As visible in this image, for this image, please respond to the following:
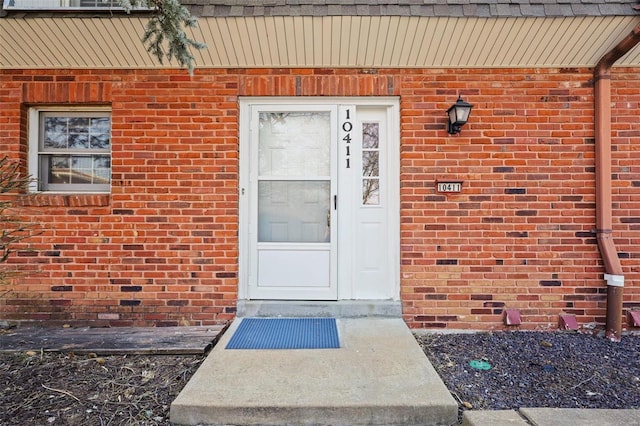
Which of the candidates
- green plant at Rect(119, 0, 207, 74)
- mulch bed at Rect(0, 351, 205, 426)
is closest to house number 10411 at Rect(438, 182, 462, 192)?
green plant at Rect(119, 0, 207, 74)

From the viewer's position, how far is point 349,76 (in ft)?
11.9

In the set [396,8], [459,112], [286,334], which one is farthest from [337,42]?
[286,334]

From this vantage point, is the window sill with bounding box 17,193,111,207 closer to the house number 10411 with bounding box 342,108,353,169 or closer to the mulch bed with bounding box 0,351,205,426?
the mulch bed with bounding box 0,351,205,426

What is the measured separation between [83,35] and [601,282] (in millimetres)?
5495

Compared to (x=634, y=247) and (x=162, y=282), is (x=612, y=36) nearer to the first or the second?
(x=634, y=247)

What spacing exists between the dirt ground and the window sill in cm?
141

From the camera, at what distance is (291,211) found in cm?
383

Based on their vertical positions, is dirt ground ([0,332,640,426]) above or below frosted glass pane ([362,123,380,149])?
below

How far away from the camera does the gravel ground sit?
2469mm

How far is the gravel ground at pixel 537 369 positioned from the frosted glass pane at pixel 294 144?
6.76 ft

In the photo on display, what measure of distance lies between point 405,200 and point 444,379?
1.66 meters

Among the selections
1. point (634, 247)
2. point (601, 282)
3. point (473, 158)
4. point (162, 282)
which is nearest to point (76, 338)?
point (162, 282)

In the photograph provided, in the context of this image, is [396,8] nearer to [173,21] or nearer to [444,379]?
[173,21]

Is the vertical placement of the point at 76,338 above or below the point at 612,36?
below
